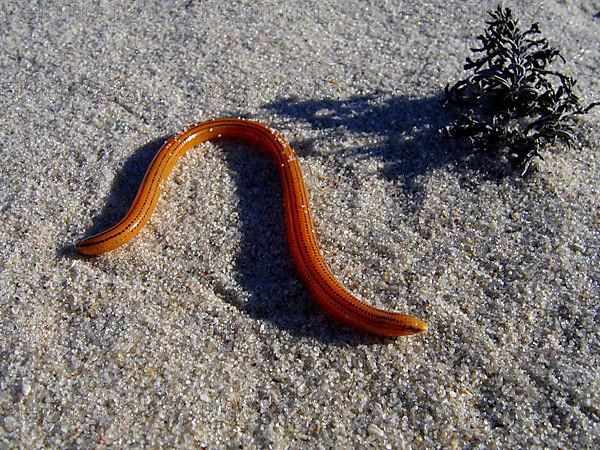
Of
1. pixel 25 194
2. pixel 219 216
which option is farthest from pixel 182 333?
pixel 25 194

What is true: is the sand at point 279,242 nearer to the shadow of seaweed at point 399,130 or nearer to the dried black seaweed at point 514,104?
the shadow of seaweed at point 399,130

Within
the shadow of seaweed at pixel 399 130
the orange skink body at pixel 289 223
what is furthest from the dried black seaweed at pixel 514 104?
the orange skink body at pixel 289 223

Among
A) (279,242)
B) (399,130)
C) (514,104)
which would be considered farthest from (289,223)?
(514,104)

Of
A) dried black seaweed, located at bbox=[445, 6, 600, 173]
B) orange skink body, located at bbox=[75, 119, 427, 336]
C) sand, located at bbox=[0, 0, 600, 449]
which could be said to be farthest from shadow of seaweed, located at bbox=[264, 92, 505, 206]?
orange skink body, located at bbox=[75, 119, 427, 336]

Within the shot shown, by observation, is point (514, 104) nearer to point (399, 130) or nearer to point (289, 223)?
point (399, 130)

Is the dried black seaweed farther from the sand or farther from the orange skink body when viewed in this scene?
the orange skink body
